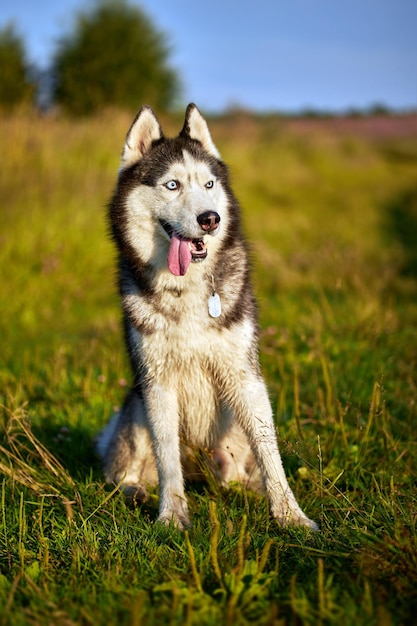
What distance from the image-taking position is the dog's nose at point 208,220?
3031mm

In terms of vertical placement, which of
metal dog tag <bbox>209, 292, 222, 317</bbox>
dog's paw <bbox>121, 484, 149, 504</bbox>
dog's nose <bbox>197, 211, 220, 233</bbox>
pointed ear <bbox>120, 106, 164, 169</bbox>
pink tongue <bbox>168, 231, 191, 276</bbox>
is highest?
pointed ear <bbox>120, 106, 164, 169</bbox>

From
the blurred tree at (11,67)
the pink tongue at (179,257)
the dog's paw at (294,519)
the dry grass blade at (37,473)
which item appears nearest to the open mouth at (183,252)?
the pink tongue at (179,257)

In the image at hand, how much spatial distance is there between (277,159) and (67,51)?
760 cm

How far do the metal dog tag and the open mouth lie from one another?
191mm

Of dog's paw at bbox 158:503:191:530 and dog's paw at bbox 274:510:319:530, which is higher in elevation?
dog's paw at bbox 274:510:319:530

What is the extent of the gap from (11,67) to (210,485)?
674 inches

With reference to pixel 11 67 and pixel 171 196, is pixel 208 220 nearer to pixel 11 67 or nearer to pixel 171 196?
pixel 171 196

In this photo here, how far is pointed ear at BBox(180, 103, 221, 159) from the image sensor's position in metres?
3.58

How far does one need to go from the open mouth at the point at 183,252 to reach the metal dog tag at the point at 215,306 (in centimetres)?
19

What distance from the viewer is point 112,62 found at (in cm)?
1927

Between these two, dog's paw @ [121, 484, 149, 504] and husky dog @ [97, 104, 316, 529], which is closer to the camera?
husky dog @ [97, 104, 316, 529]

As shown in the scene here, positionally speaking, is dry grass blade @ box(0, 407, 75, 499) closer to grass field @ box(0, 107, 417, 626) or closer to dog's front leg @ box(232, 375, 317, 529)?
grass field @ box(0, 107, 417, 626)

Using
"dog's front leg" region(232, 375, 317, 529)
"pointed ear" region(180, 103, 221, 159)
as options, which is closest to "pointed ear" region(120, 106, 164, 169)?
"pointed ear" region(180, 103, 221, 159)

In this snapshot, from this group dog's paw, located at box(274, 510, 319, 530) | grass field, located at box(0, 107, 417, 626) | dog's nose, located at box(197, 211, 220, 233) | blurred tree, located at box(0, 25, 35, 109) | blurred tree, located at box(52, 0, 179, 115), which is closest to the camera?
grass field, located at box(0, 107, 417, 626)
